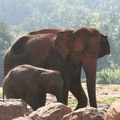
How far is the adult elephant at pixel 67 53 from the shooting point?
30.2 ft

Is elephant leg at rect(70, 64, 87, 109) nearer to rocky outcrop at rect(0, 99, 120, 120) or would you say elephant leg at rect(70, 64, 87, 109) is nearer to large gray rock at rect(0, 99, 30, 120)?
rocky outcrop at rect(0, 99, 120, 120)

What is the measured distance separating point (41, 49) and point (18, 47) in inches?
20.2

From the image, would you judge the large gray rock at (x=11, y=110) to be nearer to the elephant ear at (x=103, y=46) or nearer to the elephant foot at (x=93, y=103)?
the elephant foot at (x=93, y=103)

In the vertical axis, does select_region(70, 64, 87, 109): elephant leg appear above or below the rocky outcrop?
below

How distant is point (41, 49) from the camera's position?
9.75 metres

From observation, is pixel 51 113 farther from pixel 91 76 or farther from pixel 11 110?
pixel 91 76

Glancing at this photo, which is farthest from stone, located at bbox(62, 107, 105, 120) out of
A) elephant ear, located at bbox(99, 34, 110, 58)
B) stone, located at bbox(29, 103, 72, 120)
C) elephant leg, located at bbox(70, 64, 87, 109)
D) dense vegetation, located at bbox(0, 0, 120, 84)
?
dense vegetation, located at bbox(0, 0, 120, 84)

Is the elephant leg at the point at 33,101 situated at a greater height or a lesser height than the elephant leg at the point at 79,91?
greater

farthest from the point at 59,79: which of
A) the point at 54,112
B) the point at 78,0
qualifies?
the point at 78,0

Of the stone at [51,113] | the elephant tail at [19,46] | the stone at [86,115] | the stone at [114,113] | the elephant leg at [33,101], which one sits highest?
the stone at [114,113]

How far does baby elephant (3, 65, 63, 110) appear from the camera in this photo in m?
7.41

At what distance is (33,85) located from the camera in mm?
7609

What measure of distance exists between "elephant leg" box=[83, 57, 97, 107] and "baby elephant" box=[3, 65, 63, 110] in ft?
5.13

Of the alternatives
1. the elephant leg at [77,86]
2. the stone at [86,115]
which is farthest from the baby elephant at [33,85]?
the stone at [86,115]
